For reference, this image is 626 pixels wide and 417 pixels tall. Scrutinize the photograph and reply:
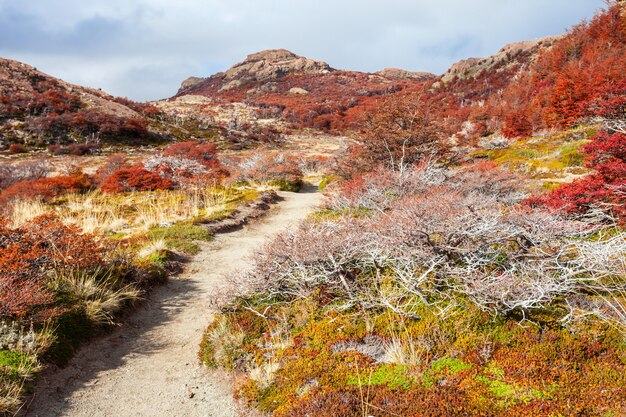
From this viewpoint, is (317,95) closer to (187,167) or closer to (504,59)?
(504,59)

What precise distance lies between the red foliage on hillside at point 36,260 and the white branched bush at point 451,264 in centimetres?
269

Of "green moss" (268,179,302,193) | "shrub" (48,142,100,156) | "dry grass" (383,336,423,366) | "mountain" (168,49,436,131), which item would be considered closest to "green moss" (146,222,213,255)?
"dry grass" (383,336,423,366)

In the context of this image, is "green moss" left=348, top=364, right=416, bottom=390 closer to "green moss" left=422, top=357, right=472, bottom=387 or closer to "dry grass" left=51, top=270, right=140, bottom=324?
"green moss" left=422, top=357, right=472, bottom=387

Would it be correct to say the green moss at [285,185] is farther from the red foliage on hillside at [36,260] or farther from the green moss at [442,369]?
the green moss at [442,369]

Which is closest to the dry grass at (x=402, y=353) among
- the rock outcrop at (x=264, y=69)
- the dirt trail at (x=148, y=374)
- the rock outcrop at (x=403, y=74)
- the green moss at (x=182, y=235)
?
the dirt trail at (x=148, y=374)

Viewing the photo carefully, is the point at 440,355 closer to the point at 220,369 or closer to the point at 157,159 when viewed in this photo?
the point at 220,369

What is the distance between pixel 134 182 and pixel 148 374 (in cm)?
1543

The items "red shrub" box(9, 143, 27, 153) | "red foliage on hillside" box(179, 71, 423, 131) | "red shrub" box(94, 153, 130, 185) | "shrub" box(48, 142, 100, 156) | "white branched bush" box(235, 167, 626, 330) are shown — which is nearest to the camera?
"white branched bush" box(235, 167, 626, 330)

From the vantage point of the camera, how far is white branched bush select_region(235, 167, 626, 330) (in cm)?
389

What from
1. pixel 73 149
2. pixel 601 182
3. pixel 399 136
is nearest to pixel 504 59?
pixel 399 136

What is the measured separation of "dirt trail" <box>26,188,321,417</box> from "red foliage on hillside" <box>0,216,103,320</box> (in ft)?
2.82

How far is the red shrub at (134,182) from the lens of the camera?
1734 cm

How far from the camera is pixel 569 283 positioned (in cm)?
418

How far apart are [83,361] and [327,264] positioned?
331 centimetres
